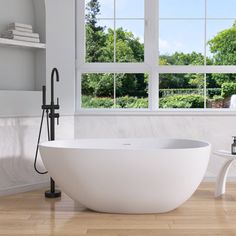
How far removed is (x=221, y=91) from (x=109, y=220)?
96.0 inches

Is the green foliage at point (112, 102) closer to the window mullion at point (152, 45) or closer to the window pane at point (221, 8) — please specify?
the window mullion at point (152, 45)

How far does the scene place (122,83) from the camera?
538 centimetres

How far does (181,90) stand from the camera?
5.38 m

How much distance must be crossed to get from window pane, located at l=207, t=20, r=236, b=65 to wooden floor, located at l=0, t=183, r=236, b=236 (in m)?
1.76

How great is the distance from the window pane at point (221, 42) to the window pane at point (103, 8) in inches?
44.1

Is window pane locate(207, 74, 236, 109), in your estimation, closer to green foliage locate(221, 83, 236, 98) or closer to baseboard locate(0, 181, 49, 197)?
green foliage locate(221, 83, 236, 98)

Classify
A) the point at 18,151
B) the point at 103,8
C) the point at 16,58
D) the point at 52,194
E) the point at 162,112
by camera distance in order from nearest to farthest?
the point at 52,194 < the point at 18,151 < the point at 16,58 < the point at 162,112 < the point at 103,8

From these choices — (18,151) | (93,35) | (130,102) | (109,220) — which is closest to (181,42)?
(130,102)

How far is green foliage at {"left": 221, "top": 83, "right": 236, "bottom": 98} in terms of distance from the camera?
536cm

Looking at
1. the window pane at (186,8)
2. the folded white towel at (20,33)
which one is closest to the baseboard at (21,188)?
the folded white towel at (20,33)

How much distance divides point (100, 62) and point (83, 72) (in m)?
0.23

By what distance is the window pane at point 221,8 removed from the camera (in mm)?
5309

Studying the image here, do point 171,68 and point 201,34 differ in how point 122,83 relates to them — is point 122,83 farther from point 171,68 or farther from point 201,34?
point 201,34

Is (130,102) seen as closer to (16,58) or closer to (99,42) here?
(99,42)
